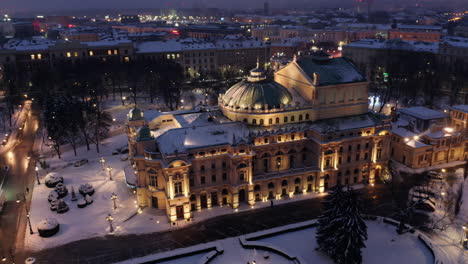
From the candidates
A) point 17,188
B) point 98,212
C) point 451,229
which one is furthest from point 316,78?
point 17,188

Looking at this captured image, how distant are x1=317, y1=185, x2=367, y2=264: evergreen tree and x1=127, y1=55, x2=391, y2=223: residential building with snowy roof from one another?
18.6 metres

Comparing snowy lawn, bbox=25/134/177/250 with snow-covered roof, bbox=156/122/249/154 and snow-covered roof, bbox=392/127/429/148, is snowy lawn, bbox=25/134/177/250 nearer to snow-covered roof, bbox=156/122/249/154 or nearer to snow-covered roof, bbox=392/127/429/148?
A: snow-covered roof, bbox=156/122/249/154

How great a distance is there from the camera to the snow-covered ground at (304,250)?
5803cm

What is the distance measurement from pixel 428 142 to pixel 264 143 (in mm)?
40868

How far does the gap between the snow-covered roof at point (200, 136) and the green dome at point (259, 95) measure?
4.91 metres

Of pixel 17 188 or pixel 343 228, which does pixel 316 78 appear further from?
pixel 17 188

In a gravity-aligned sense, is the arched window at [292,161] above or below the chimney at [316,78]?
below

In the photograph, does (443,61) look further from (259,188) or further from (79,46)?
(79,46)

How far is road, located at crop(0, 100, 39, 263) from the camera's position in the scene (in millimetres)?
64438

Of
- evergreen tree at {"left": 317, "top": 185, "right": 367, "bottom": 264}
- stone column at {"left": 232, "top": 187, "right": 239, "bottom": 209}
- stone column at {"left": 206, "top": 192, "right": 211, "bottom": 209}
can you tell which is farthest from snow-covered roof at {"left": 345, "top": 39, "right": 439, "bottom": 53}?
evergreen tree at {"left": 317, "top": 185, "right": 367, "bottom": 264}

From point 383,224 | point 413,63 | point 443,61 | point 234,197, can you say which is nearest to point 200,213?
point 234,197

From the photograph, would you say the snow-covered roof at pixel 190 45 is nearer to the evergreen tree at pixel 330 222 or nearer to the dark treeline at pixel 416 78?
the dark treeline at pixel 416 78

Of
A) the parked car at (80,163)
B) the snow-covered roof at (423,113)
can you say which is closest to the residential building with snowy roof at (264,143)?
the parked car at (80,163)

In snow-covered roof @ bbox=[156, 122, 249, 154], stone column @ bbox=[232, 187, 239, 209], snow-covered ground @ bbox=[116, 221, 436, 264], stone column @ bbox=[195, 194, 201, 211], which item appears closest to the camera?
snow-covered ground @ bbox=[116, 221, 436, 264]
